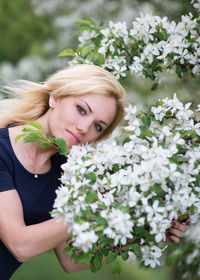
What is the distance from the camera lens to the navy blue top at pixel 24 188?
2.44m

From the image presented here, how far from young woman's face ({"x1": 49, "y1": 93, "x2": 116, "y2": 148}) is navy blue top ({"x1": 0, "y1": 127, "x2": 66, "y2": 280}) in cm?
30

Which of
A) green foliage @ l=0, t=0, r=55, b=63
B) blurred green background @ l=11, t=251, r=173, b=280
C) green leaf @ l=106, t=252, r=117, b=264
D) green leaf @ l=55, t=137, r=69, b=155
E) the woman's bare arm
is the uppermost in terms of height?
green leaf @ l=55, t=137, r=69, b=155

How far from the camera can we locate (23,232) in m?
2.00

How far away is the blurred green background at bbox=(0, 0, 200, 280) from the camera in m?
4.38

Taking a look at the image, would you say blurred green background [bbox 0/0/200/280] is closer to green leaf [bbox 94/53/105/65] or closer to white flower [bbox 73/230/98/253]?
green leaf [bbox 94/53/105/65]

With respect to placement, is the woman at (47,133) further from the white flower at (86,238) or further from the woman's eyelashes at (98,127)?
the white flower at (86,238)

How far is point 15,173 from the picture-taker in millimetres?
2459

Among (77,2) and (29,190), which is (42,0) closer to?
(77,2)

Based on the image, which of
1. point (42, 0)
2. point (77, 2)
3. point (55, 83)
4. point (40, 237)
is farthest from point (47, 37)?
point (40, 237)

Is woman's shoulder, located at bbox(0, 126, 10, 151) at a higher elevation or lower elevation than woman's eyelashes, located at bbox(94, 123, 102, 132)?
lower

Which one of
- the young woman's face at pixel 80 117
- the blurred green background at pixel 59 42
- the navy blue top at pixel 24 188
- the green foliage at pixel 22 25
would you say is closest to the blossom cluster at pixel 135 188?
the young woman's face at pixel 80 117

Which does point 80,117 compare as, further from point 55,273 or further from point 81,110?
point 55,273

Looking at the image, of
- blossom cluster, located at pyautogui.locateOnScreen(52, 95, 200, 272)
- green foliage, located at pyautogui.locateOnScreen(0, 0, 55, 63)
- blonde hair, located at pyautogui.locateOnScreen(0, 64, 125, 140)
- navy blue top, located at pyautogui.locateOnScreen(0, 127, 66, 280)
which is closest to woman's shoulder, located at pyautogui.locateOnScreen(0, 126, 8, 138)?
navy blue top, located at pyautogui.locateOnScreen(0, 127, 66, 280)

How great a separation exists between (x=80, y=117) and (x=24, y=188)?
0.56 m
